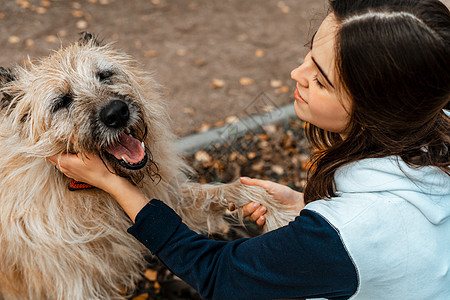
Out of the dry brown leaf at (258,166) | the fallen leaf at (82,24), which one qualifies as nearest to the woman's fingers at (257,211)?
the dry brown leaf at (258,166)

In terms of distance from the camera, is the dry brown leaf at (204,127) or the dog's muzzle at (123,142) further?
the dry brown leaf at (204,127)

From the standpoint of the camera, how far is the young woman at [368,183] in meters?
1.42

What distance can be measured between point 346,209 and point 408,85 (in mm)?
474

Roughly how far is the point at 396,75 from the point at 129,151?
126cm

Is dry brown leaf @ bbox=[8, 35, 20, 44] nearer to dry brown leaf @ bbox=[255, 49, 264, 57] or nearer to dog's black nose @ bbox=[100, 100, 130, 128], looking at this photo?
dry brown leaf @ bbox=[255, 49, 264, 57]

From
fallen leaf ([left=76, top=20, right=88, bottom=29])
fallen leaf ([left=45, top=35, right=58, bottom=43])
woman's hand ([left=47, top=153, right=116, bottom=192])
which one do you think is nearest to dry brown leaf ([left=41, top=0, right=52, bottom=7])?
fallen leaf ([left=76, top=20, right=88, bottom=29])

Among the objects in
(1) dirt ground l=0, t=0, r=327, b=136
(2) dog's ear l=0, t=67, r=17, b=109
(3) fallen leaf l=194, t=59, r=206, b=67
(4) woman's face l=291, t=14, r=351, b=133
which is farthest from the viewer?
(3) fallen leaf l=194, t=59, r=206, b=67

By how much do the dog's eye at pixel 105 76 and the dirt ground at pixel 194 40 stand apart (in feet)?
6.31

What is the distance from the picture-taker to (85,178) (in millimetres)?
1955

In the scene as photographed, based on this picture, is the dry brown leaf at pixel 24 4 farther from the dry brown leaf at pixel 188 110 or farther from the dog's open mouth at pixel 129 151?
the dog's open mouth at pixel 129 151

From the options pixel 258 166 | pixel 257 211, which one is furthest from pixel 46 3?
pixel 257 211

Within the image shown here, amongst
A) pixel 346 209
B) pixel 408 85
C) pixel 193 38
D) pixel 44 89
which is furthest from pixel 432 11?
pixel 193 38

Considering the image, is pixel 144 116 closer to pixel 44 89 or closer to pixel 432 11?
pixel 44 89

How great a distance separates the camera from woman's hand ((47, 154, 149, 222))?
6.34ft
